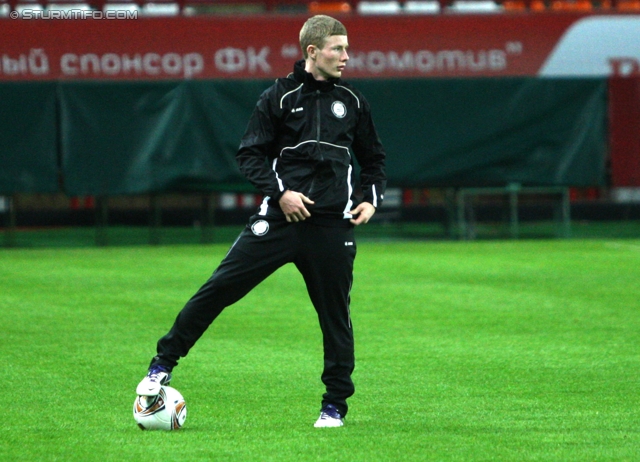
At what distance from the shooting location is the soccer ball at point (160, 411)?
18.5ft

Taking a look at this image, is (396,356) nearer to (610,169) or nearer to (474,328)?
(474,328)

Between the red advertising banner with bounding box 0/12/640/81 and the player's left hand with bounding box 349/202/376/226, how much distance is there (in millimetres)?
17421

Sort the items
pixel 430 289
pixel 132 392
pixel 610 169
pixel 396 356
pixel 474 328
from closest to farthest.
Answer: pixel 132 392 < pixel 396 356 < pixel 474 328 < pixel 430 289 < pixel 610 169

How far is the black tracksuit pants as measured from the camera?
5621mm

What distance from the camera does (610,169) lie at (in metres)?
20.8

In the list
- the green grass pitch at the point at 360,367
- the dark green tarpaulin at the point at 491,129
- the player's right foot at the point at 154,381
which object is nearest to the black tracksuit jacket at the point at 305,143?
the player's right foot at the point at 154,381

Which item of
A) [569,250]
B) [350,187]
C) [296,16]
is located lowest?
[569,250]

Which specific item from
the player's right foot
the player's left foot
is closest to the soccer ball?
the player's right foot

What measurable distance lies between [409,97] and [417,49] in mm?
4531

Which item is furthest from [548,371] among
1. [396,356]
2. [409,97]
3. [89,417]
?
[409,97]

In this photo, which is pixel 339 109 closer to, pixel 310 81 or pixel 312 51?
pixel 310 81

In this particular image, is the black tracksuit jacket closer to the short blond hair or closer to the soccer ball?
the short blond hair

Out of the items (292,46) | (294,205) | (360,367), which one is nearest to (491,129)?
(292,46)

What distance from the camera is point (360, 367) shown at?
7.79 metres
